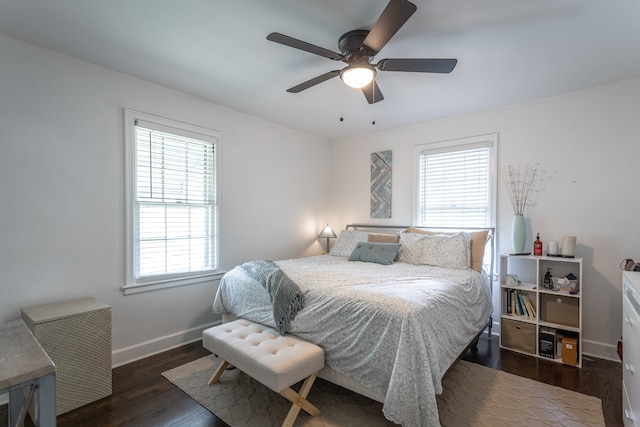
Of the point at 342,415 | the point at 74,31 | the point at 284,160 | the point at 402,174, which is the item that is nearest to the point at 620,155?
the point at 402,174

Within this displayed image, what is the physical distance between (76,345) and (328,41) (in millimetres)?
2790

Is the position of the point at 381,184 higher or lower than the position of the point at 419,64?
lower

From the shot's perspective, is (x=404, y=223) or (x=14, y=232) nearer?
(x=14, y=232)

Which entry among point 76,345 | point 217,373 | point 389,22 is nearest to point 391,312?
point 217,373

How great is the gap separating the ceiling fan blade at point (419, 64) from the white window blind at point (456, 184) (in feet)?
6.09

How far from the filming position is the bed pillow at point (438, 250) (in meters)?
3.13

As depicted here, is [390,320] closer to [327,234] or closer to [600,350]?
[600,350]

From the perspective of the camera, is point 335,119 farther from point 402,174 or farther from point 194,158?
point 194,158

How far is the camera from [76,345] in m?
2.16

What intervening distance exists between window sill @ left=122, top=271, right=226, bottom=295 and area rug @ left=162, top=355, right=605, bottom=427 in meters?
0.80

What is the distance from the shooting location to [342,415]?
6.68 ft

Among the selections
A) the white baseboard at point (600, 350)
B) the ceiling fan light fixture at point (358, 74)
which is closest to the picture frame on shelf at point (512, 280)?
the white baseboard at point (600, 350)

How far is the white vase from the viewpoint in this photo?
3146 millimetres

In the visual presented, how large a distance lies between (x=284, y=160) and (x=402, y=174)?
5.41 ft
